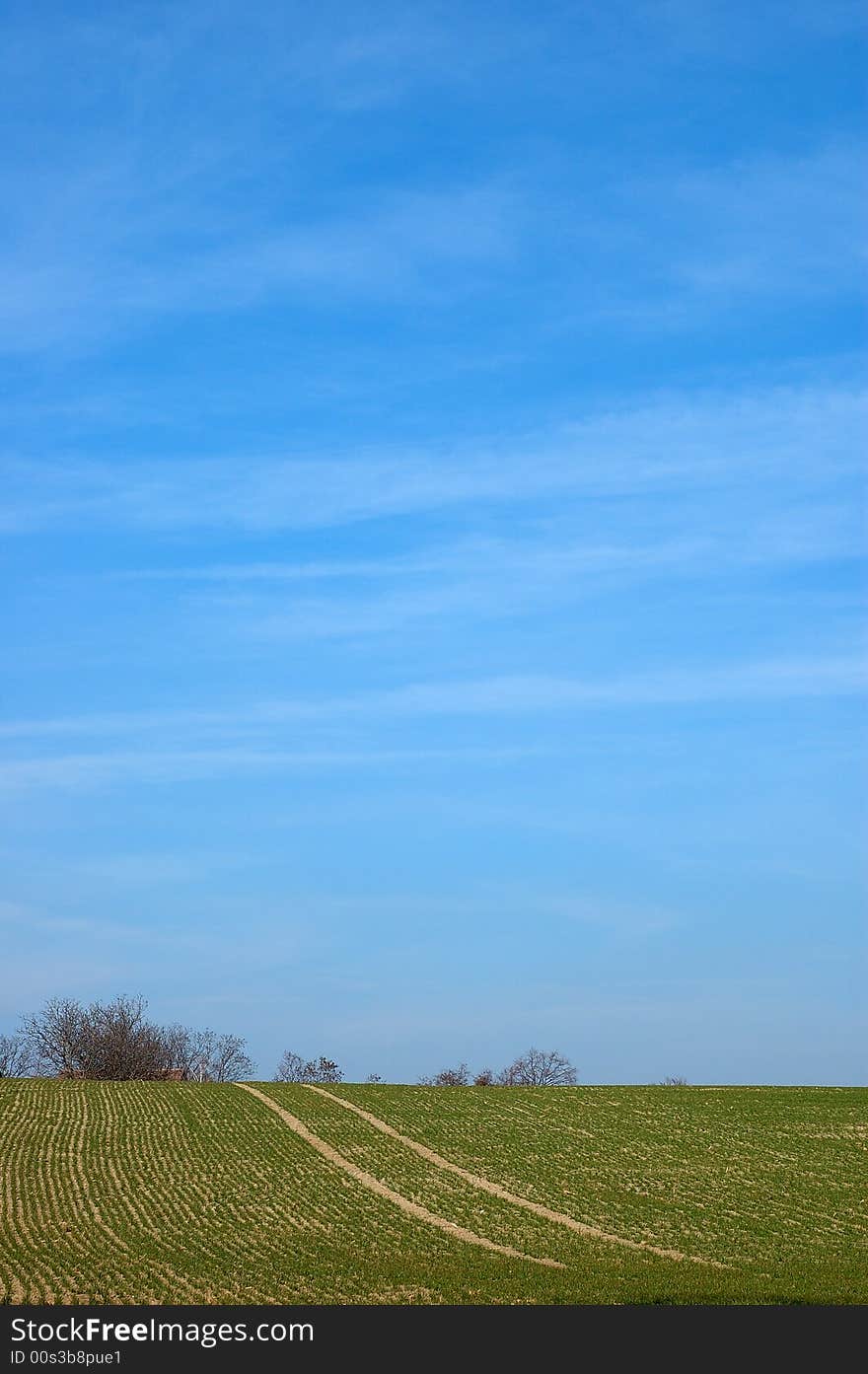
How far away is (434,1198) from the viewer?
4766cm

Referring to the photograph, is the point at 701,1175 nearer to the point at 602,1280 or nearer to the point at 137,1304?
the point at 602,1280

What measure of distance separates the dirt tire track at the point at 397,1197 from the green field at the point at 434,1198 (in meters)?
0.19

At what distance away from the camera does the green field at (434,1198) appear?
3234 cm

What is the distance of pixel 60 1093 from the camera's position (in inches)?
3287

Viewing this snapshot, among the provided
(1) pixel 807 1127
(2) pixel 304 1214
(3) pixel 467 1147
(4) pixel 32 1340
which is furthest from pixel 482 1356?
(1) pixel 807 1127

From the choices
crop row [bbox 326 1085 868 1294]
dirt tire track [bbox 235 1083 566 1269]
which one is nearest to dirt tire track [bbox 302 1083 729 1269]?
crop row [bbox 326 1085 868 1294]

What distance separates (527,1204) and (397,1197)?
16.6ft

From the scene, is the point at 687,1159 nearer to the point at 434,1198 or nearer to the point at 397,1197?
Result: the point at 434,1198

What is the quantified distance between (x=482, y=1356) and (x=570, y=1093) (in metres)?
64.0

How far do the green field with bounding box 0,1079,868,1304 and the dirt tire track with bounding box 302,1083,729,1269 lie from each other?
0.66ft

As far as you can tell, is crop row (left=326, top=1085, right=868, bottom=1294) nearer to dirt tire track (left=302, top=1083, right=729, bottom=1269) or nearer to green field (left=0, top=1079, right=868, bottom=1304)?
green field (left=0, top=1079, right=868, bottom=1304)

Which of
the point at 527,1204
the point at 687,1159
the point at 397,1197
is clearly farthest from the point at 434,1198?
the point at 687,1159

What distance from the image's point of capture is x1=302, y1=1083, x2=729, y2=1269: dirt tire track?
36.9 m

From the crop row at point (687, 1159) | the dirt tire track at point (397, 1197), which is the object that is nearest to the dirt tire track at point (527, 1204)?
the crop row at point (687, 1159)
